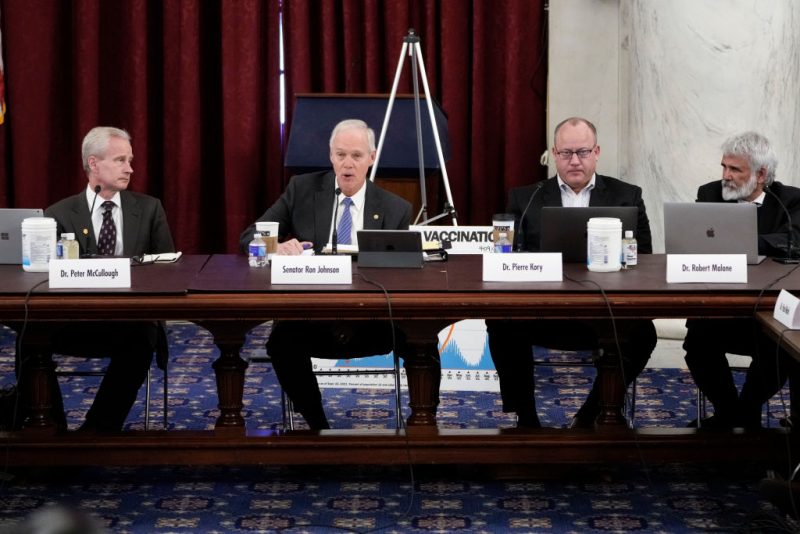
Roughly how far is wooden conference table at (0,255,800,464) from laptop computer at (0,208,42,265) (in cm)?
26

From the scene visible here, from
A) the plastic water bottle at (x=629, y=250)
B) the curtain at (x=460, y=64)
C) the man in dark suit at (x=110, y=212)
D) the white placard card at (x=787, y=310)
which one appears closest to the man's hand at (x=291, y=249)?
the man in dark suit at (x=110, y=212)

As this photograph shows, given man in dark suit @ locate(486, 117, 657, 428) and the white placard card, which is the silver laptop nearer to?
man in dark suit @ locate(486, 117, 657, 428)

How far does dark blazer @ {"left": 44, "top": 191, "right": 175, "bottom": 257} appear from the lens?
13.5ft

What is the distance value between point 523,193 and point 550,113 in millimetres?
2385

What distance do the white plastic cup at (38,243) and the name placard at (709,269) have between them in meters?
2.00

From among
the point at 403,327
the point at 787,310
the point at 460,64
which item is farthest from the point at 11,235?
the point at 460,64

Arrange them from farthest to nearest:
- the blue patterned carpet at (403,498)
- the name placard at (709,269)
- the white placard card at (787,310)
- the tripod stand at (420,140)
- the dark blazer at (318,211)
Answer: the tripod stand at (420,140), the dark blazer at (318,211), the name placard at (709,269), the blue patterned carpet at (403,498), the white placard card at (787,310)

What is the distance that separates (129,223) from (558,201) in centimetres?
177

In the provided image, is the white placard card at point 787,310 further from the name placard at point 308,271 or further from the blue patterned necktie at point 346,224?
the blue patterned necktie at point 346,224

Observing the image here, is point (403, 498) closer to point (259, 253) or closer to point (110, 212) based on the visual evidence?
point (259, 253)

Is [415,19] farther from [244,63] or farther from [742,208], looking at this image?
[742,208]

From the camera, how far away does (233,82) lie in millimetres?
6672

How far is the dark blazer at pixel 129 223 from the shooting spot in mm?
4117

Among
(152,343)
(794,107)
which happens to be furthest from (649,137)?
(152,343)
